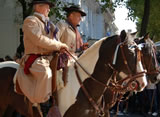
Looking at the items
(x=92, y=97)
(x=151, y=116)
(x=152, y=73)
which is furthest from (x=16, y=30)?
(x=92, y=97)

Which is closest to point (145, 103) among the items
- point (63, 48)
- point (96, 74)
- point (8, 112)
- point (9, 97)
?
point (8, 112)

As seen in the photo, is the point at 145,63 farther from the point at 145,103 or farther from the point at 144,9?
the point at 144,9

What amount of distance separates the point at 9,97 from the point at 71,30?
5.82ft

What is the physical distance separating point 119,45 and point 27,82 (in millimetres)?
1602

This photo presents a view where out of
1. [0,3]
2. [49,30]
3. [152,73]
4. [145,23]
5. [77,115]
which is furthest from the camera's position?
[0,3]

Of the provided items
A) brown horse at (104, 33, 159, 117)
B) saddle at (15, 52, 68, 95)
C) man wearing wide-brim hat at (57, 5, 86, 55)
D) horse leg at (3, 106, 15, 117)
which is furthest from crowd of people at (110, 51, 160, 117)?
saddle at (15, 52, 68, 95)

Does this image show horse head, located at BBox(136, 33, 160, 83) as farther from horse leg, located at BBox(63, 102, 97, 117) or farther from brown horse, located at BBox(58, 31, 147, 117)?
horse leg, located at BBox(63, 102, 97, 117)

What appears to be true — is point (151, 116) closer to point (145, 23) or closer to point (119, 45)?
point (145, 23)

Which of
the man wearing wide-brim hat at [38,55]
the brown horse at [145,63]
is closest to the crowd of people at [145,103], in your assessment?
the brown horse at [145,63]

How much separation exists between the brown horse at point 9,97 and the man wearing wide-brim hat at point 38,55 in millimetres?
397

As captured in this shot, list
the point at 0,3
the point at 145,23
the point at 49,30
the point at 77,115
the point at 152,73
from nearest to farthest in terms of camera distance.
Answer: the point at 77,115 < the point at 49,30 < the point at 152,73 < the point at 145,23 < the point at 0,3

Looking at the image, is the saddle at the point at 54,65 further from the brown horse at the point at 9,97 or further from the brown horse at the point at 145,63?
the brown horse at the point at 145,63

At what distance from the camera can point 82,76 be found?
15.4 ft

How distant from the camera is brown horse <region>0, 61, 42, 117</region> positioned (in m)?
4.95
